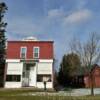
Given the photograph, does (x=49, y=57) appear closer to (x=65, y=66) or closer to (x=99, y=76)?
(x=99, y=76)

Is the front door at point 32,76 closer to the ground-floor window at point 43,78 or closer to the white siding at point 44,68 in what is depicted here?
the ground-floor window at point 43,78

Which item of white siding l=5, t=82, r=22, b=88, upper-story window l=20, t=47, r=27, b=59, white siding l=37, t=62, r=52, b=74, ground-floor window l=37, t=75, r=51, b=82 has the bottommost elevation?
white siding l=5, t=82, r=22, b=88

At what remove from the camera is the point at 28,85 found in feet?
147

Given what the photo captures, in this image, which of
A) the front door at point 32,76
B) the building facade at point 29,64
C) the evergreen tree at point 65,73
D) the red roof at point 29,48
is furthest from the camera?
the evergreen tree at point 65,73

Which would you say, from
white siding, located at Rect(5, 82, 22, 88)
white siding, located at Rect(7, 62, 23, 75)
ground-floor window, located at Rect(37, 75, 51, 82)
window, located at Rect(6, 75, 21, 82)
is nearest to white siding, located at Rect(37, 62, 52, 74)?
ground-floor window, located at Rect(37, 75, 51, 82)

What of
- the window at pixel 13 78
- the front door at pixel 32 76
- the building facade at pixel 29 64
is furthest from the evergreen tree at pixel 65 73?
the window at pixel 13 78

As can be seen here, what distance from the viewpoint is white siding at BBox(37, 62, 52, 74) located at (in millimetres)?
43906

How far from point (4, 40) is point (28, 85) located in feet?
38.4

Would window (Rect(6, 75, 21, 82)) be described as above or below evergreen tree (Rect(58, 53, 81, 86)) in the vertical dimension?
below

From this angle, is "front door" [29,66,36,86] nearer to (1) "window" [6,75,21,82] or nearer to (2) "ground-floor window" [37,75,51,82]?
(2) "ground-floor window" [37,75,51,82]

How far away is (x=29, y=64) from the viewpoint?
4559 cm

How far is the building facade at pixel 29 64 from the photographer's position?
44031 mm

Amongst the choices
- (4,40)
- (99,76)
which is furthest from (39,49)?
(99,76)

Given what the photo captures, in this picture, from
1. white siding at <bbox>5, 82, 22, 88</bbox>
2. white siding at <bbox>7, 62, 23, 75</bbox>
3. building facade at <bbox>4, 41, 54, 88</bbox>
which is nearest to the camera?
white siding at <bbox>5, 82, 22, 88</bbox>
